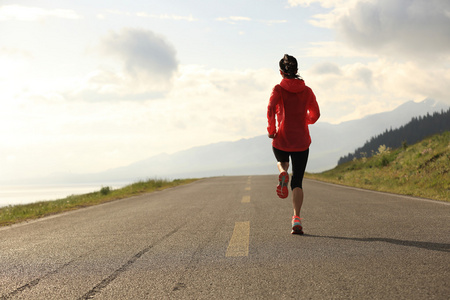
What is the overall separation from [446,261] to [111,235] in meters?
4.21

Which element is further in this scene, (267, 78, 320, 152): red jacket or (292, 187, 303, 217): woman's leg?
(267, 78, 320, 152): red jacket

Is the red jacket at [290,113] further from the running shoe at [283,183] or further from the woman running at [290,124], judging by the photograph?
the running shoe at [283,183]

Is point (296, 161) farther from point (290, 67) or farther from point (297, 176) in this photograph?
point (290, 67)

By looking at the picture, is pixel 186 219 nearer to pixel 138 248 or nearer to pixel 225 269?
pixel 138 248

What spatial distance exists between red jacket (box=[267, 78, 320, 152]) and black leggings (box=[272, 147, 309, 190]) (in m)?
0.07

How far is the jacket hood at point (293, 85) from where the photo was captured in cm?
526

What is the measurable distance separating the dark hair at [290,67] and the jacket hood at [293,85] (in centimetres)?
6

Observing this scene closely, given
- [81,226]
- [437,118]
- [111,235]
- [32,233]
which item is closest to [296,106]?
[111,235]

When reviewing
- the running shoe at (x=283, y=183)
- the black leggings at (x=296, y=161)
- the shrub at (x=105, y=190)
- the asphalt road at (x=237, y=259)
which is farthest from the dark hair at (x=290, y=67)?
the shrub at (x=105, y=190)

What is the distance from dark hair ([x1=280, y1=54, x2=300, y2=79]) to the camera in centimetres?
528

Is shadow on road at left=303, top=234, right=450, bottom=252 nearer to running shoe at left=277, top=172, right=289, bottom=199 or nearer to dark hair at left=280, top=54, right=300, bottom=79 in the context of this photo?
running shoe at left=277, top=172, right=289, bottom=199

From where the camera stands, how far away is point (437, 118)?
5650 inches

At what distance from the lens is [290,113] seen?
540 cm

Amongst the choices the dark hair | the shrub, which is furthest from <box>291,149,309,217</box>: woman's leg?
the shrub
